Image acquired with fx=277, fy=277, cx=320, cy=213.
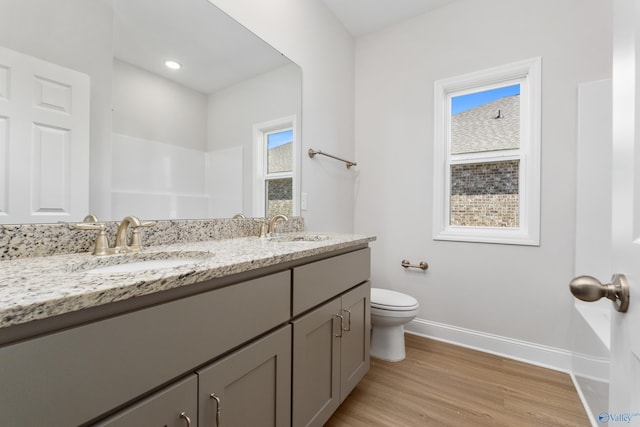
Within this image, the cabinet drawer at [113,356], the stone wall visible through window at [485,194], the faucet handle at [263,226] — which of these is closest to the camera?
the cabinet drawer at [113,356]

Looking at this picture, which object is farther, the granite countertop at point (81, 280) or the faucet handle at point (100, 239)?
the faucet handle at point (100, 239)

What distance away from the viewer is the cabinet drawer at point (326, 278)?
105 centimetres

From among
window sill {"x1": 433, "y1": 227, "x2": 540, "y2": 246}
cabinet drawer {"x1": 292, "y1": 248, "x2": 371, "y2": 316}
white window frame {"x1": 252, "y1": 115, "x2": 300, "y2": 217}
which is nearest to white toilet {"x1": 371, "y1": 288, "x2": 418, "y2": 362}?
cabinet drawer {"x1": 292, "y1": 248, "x2": 371, "y2": 316}

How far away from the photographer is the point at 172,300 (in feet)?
2.12

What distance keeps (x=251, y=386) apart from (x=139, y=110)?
1.14m

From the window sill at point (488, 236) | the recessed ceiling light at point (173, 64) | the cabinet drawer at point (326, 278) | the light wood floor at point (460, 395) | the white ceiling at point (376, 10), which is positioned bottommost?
the light wood floor at point (460, 395)

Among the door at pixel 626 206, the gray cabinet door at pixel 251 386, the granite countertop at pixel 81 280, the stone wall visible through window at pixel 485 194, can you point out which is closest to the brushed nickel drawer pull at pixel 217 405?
the gray cabinet door at pixel 251 386

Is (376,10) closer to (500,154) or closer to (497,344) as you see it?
(500,154)

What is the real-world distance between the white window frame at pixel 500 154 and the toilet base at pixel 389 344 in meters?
0.81

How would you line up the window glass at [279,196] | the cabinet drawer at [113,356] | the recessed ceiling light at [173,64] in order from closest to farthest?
1. the cabinet drawer at [113,356]
2. the recessed ceiling light at [173,64]
3. the window glass at [279,196]

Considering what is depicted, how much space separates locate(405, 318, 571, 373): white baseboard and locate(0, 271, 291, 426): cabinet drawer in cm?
189

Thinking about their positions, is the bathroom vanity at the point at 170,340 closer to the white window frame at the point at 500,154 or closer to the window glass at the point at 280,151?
the window glass at the point at 280,151

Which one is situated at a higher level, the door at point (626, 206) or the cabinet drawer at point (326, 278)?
the door at point (626, 206)

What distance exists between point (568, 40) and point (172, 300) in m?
2.58
